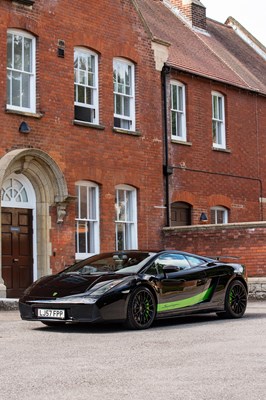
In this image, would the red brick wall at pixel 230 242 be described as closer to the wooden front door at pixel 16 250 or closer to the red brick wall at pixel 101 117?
the red brick wall at pixel 101 117

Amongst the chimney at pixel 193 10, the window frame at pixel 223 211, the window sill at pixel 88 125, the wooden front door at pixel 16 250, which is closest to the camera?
the wooden front door at pixel 16 250

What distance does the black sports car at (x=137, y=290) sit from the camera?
38.6 feet

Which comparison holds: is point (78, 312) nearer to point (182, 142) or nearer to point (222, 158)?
point (182, 142)

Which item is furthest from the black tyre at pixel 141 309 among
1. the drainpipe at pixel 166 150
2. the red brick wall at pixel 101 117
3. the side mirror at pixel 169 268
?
the drainpipe at pixel 166 150

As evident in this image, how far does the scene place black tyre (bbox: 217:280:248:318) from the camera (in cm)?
1391

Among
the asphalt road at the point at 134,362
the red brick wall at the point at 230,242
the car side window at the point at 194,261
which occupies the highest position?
the red brick wall at the point at 230,242

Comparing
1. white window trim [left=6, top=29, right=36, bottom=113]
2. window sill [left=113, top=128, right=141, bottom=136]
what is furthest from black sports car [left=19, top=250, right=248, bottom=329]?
window sill [left=113, top=128, right=141, bottom=136]

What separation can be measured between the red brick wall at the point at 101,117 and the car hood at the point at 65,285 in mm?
6634

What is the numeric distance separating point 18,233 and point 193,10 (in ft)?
48.5

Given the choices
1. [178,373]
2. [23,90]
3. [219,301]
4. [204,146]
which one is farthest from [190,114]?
[178,373]

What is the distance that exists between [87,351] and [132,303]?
2.51 m

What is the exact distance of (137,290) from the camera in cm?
1212

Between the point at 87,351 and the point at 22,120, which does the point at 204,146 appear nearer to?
the point at 22,120

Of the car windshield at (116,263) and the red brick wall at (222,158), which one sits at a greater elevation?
the red brick wall at (222,158)
